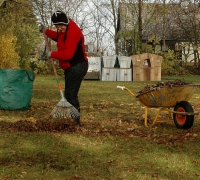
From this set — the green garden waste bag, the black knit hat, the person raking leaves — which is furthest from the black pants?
the green garden waste bag

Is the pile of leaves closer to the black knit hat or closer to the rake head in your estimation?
the rake head

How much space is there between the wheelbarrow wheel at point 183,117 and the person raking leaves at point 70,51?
64.4 inches

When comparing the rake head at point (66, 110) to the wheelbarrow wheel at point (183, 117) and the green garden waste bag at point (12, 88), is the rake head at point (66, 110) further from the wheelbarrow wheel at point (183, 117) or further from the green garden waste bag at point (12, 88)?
the green garden waste bag at point (12, 88)

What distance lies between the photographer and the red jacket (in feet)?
20.4

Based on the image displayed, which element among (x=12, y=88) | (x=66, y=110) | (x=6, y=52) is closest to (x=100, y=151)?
(x=66, y=110)

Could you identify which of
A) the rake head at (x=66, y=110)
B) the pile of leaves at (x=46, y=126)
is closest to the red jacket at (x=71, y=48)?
the rake head at (x=66, y=110)

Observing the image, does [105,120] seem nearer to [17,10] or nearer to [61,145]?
[61,145]

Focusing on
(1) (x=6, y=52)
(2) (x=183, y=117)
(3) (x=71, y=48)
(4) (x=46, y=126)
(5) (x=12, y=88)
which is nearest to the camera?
(3) (x=71, y=48)

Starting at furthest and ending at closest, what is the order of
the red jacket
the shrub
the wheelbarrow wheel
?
the shrub
the wheelbarrow wheel
the red jacket

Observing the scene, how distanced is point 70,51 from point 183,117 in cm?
216

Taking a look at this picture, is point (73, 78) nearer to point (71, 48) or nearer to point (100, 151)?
point (71, 48)

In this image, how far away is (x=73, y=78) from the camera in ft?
21.5

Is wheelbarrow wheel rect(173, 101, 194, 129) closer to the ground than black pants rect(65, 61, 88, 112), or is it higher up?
closer to the ground

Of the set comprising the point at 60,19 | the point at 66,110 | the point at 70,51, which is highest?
the point at 60,19
